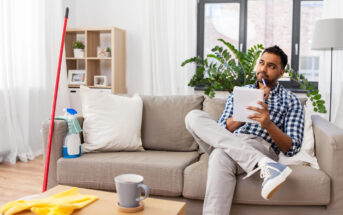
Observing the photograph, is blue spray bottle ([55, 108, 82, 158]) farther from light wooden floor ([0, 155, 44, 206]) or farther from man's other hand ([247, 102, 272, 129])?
man's other hand ([247, 102, 272, 129])

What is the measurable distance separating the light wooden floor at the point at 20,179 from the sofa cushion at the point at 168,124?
0.96 m

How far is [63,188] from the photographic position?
1.46 m

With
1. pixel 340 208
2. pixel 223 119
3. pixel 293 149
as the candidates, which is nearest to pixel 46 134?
pixel 223 119

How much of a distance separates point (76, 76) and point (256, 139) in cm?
284

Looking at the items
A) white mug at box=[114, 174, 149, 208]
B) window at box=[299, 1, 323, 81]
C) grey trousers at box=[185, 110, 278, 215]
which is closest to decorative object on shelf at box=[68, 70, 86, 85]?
window at box=[299, 1, 323, 81]

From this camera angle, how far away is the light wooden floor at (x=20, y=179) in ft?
8.36

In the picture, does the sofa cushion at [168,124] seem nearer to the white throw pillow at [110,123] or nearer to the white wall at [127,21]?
the white throw pillow at [110,123]

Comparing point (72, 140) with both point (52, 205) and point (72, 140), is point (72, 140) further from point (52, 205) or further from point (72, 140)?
point (52, 205)

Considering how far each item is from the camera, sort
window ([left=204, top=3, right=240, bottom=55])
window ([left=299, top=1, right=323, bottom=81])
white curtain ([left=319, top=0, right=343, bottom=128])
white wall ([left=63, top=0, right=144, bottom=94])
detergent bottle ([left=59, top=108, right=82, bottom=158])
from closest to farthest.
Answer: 1. detergent bottle ([left=59, top=108, right=82, bottom=158])
2. white curtain ([left=319, top=0, right=343, bottom=128])
3. window ([left=299, top=1, right=323, bottom=81])
4. window ([left=204, top=3, right=240, bottom=55])
5. white wall ([left=63, top=0, right=144, bottom=94])

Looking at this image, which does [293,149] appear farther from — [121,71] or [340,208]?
[121,71]

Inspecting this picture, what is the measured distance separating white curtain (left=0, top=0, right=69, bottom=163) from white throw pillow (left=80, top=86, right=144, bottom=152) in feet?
4.70

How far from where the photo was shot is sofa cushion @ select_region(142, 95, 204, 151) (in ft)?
7.66

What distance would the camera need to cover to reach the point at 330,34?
3.19 m

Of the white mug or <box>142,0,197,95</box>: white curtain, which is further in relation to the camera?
<box>142,0,197,95</box>: white curtain
